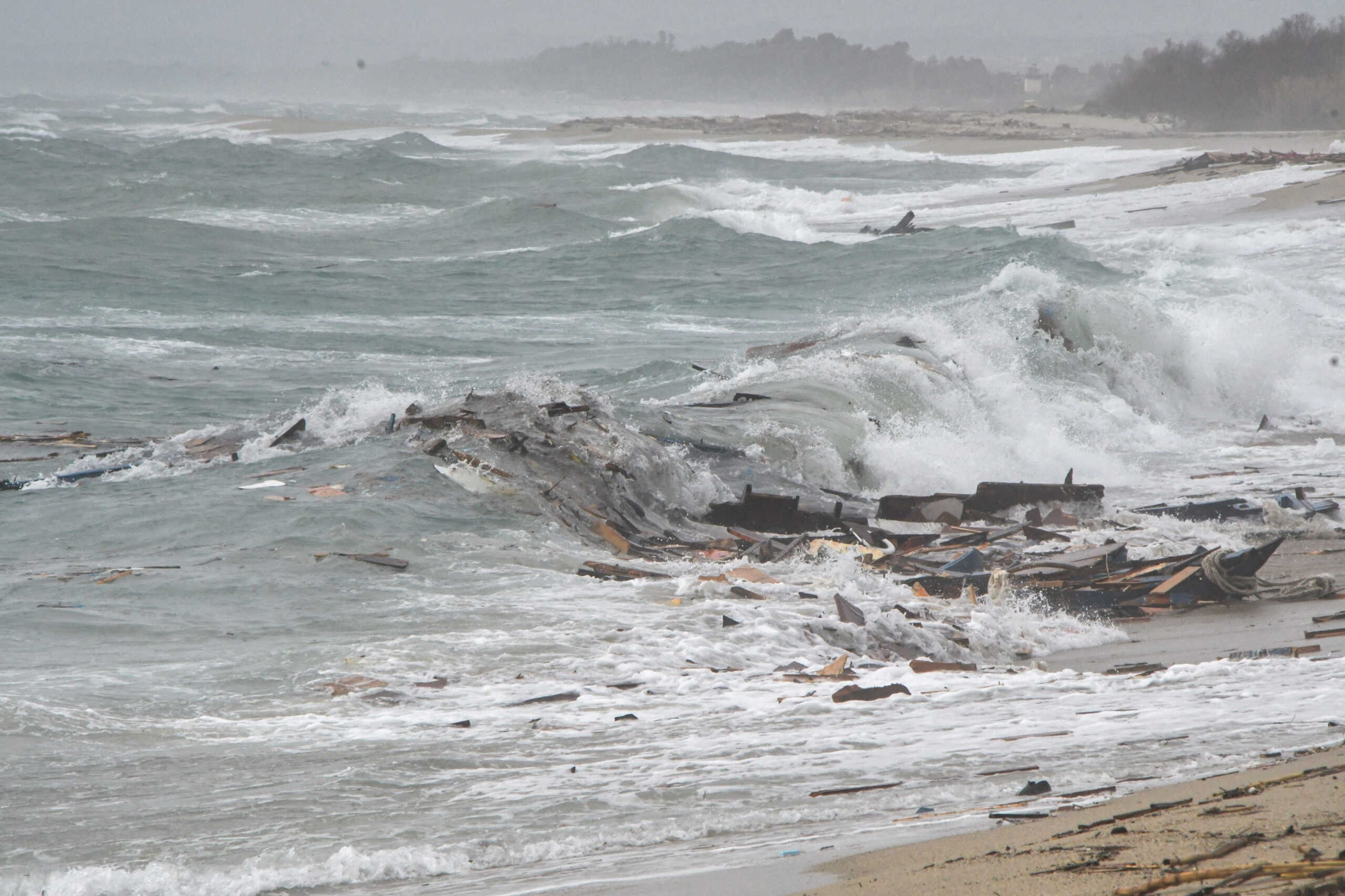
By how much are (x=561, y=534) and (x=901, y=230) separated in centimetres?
2649

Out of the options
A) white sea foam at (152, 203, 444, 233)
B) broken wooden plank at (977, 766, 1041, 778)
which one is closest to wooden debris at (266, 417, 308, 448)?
broken wooden plank at (977, 766, 1041, 778)

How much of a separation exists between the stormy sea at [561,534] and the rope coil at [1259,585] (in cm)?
115

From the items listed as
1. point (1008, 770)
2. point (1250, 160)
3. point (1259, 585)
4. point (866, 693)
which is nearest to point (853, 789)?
point (1008, 770)

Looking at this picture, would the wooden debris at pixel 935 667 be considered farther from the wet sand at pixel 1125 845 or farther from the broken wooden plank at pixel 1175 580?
the wet sand at pixel 1125 845

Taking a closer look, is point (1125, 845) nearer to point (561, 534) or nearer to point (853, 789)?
point (853, 789)

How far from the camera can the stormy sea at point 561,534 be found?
4.95 meters

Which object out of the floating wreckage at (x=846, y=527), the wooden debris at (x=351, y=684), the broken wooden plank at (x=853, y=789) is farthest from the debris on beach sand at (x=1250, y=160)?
the broken wooden plank at (x=853, y=789)

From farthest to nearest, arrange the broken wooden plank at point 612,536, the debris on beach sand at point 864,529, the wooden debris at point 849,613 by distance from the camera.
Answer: the broken wooden plank at point 612,536
the debris on beach sand at point 864,529
the wooden debris at point 849,613

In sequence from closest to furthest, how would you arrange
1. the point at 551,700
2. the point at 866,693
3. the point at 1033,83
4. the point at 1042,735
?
the point at 1042,735 → the point at 866,693 → the point at 551,700 → the point at 1033,83

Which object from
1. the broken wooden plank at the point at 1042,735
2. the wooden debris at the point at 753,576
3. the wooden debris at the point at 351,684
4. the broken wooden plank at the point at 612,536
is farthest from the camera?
the broken wooden plank at the point at 612,536

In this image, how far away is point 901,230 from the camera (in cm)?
3472

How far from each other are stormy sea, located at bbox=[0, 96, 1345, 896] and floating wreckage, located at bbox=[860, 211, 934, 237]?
263 centimetres

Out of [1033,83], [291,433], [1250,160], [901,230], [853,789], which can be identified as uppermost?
[1033,83]

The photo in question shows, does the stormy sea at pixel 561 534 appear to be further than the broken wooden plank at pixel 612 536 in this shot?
No
